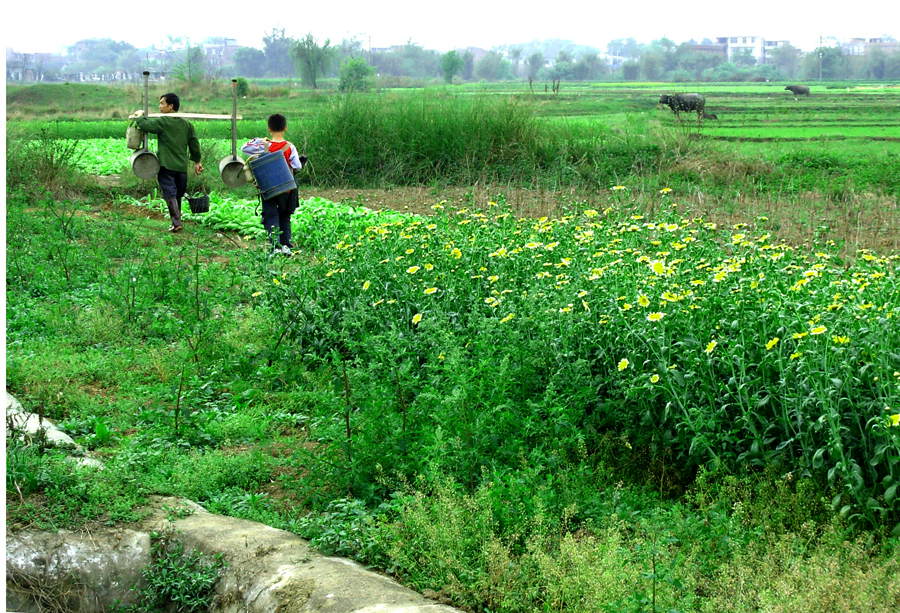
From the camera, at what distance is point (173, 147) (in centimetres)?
1066

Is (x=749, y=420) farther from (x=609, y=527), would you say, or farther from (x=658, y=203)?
(x=658, y=203)

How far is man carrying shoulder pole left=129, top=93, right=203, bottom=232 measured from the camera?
1041 centimetres

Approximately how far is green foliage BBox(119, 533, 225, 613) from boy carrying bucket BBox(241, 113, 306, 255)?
17.2 feet

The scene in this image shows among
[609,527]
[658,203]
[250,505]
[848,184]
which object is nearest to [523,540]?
[609,527]

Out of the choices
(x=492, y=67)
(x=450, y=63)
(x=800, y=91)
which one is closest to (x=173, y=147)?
(x=800, y=91)

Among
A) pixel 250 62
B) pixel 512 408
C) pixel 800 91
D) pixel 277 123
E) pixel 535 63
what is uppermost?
pixel 250 62

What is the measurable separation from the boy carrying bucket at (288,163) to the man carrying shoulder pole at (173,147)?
1.38 metres

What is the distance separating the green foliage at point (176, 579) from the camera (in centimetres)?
380

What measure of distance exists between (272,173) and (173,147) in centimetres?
214

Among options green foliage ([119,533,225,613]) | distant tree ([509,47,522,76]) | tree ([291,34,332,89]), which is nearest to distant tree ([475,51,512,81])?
distant tree ([509,47,522,76])

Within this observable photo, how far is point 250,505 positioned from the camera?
4.42 metres

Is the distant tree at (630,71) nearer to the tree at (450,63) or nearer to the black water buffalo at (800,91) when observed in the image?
the tree at (450,63)

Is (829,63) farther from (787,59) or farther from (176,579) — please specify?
(176,579)

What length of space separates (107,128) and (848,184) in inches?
740
